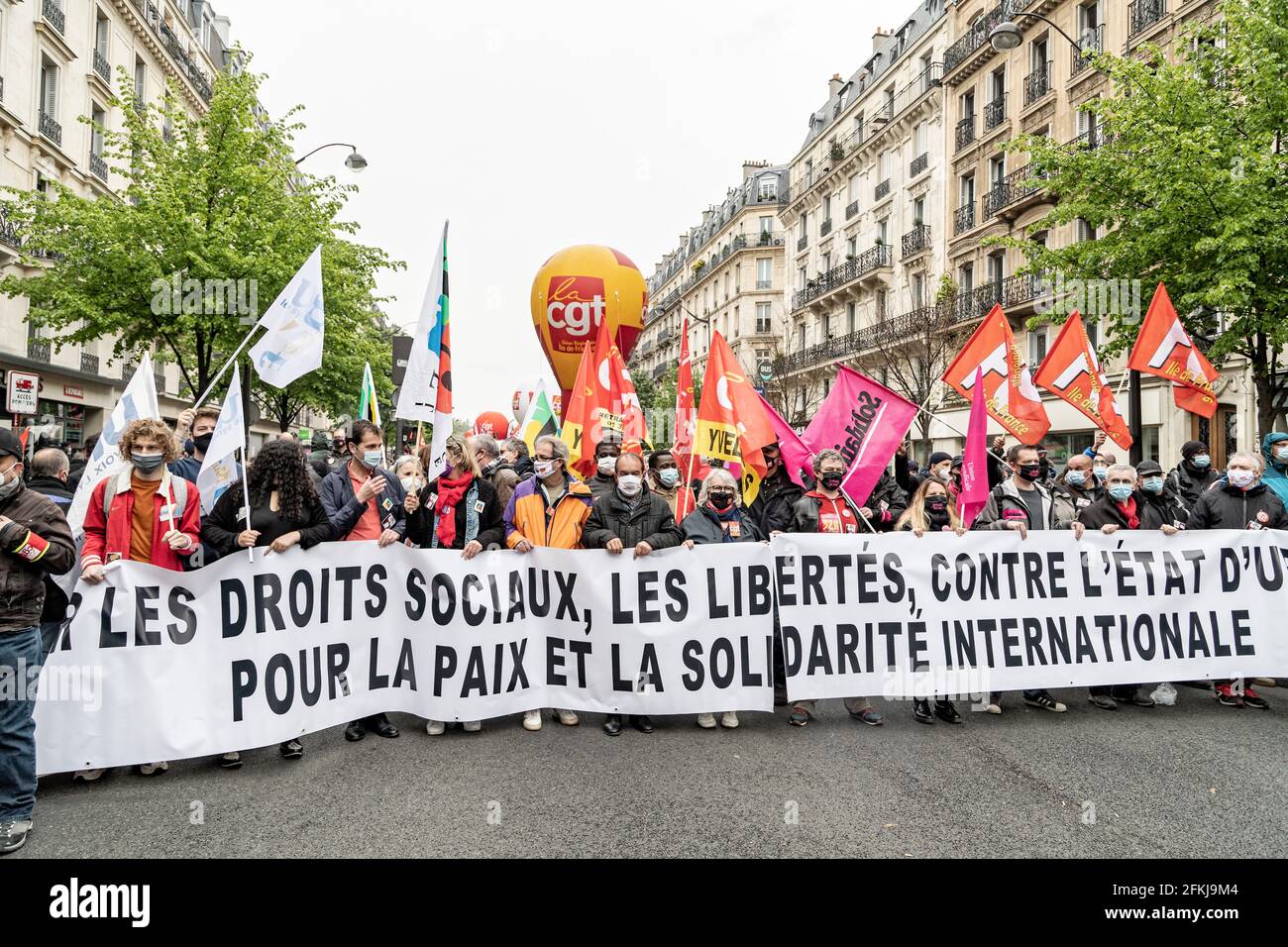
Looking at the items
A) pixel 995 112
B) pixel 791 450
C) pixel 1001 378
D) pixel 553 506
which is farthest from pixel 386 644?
pixel 995 112

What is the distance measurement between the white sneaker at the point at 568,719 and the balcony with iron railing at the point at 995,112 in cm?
3226

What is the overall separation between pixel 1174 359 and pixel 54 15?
30.0 meters

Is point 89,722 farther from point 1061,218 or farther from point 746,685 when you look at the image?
point 1061,218

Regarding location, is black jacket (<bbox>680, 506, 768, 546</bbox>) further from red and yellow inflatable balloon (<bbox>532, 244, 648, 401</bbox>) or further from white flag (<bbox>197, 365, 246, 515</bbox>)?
red and yellow inflatable balloon (<bbox>532, 244, 648, 401</bbox>)

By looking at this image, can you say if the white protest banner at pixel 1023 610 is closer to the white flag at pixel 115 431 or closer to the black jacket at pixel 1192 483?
the black jacket at pixel 1192 483

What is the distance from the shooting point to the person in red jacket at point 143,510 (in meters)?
4.77

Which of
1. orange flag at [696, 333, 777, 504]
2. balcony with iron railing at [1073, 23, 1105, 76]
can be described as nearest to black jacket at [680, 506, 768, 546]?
orange flag at [696, 333, 777, 504]

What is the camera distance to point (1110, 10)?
2586 centimetres

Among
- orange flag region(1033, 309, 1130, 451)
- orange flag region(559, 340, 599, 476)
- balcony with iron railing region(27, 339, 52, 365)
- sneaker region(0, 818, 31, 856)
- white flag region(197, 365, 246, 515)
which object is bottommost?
sneaker region(0, 818, 31, 856)

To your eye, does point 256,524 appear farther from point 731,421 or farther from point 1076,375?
point 1076,375

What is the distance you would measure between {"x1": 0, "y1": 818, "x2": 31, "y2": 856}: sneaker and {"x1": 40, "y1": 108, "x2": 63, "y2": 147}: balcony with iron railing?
27362 mm

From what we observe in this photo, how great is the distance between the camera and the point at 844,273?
43.5 metres

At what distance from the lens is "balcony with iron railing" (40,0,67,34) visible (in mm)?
23938

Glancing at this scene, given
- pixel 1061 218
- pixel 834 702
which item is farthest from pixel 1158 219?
pixel 834 702
